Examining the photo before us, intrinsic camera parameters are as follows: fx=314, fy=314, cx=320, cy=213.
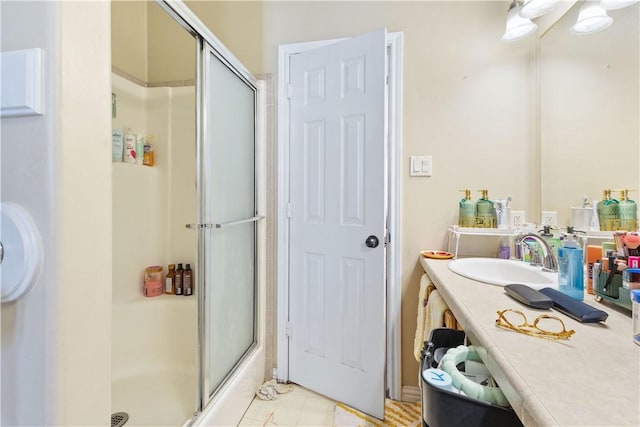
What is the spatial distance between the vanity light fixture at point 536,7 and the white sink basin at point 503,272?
1.14 m

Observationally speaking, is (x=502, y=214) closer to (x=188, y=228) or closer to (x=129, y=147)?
(x=188, y=228)

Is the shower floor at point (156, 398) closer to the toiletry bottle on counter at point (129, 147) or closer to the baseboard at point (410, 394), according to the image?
the baseboard at point (410, 394)

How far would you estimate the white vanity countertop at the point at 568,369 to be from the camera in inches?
19.3

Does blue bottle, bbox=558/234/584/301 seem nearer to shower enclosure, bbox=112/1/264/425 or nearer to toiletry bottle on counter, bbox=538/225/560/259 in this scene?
toiletry bottle on counter, bbox=538/225/560/259

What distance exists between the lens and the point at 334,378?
5.80 feet

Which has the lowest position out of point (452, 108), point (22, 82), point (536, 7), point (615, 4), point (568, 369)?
point (568, 369)

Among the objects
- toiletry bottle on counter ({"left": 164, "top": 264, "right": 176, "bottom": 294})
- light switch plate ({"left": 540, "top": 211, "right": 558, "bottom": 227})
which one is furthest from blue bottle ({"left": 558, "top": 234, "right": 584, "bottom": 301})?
toiletry bottle on counter ({"left": 164, "top": 264, "right": 176, "bottom": 294})

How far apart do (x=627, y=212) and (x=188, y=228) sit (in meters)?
1.85

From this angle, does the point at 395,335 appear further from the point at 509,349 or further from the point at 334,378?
the point at 509,349

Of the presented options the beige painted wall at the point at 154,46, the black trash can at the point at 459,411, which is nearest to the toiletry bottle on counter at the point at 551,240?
the black trash can at the point at 459,411

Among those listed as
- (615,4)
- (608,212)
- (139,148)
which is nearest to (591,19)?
(615,4)

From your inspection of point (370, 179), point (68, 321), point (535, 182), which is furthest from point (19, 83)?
point (535, 182)

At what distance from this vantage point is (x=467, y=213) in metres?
1.70

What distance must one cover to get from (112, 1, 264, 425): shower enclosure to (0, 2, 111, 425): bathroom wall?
0.69 meters
